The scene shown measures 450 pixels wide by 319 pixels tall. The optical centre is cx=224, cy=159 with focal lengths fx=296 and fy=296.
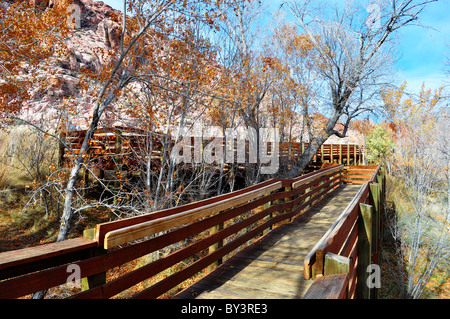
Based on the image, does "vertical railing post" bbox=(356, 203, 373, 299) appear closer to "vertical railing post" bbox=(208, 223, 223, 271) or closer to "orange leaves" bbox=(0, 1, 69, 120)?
"vertical railing post" bbox=(208, 223, 223, 271)

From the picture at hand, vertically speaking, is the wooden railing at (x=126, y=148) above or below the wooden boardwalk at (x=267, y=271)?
above

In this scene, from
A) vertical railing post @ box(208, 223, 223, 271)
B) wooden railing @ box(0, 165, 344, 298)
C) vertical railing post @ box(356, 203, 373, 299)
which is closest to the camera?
wooden railing @ box(0, 165, 344, 298)

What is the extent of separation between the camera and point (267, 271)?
14.0ft

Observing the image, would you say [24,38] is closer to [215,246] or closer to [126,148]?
[126,148]

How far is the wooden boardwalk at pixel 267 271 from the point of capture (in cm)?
355

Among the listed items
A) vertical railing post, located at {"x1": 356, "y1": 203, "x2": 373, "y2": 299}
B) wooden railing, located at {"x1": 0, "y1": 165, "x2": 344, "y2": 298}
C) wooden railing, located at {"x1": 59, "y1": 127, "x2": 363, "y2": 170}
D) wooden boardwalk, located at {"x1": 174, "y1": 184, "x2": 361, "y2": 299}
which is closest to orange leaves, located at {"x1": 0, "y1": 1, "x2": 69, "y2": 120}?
wooden railing, located at {"x1": 59, "y1": 127, "x2": 363, "y2": 170}

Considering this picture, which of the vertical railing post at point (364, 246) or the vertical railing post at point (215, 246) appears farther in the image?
the vertical railing post at point (215, 246)

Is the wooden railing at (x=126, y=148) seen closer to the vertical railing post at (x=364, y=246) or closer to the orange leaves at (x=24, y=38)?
the orange leaves at (x=24, y=38)

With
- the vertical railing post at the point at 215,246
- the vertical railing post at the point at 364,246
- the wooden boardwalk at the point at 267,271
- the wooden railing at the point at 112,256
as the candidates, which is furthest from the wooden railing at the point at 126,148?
the vertical railing post at the point at 364,246

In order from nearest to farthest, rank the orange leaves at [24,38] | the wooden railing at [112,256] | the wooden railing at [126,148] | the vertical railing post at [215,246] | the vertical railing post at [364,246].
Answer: the wooden railing at [112,256] → the vertical railing post at [364,246] → the vertical railing post at [215,246] → the orange leaves at [24,38] → the wooden railing at [126,148]

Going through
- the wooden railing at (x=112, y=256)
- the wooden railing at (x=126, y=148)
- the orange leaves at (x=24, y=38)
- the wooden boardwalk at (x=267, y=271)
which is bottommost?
the wooden boardwalk at (x=267, y=271)

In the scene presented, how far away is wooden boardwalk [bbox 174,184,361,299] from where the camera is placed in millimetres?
3553

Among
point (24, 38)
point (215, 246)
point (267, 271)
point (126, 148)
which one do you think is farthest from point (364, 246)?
point (24, 38)

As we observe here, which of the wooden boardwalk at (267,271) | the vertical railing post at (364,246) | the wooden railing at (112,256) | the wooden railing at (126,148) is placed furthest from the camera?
the wooden railing at (126,148)
